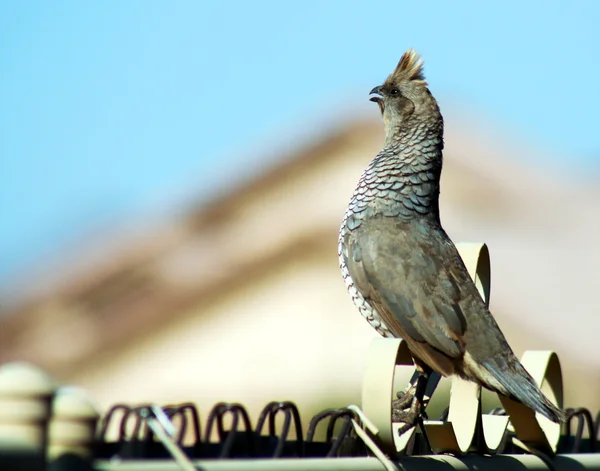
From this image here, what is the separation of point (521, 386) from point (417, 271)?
675 millimetres

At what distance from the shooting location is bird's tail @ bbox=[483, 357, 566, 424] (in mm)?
3191

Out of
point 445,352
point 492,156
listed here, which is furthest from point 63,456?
point 492,156

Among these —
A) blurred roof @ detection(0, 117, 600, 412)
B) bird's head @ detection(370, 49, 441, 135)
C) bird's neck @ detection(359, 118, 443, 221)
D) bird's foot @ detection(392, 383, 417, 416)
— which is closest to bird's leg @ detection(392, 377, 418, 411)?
bird's foot @ detection(392, 383, 417, 416)

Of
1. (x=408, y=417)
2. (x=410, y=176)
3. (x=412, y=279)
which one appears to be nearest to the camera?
(x=408, y=417)

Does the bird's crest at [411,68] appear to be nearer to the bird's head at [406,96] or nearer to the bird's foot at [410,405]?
the bird's head at [406,96]

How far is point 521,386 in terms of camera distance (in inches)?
129

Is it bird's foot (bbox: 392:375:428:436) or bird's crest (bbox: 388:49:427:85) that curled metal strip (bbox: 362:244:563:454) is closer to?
bird's foot (bbox: 392:375:428:436)

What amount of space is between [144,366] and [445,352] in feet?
48.0

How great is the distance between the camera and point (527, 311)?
15992 millimetres

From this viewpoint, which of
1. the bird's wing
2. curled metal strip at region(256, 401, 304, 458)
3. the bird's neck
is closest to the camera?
curled metal strip at region(256, 401, 304, 458)

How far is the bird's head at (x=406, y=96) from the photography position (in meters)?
4.35

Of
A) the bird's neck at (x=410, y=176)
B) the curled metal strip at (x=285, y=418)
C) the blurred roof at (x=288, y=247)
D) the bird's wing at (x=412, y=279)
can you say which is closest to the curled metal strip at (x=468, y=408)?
the bird's wing at (x=412, y=279)

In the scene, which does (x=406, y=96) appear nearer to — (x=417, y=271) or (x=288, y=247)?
(x=417, y=271)

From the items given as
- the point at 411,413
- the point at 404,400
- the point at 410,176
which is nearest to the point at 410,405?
the point at 404,400
